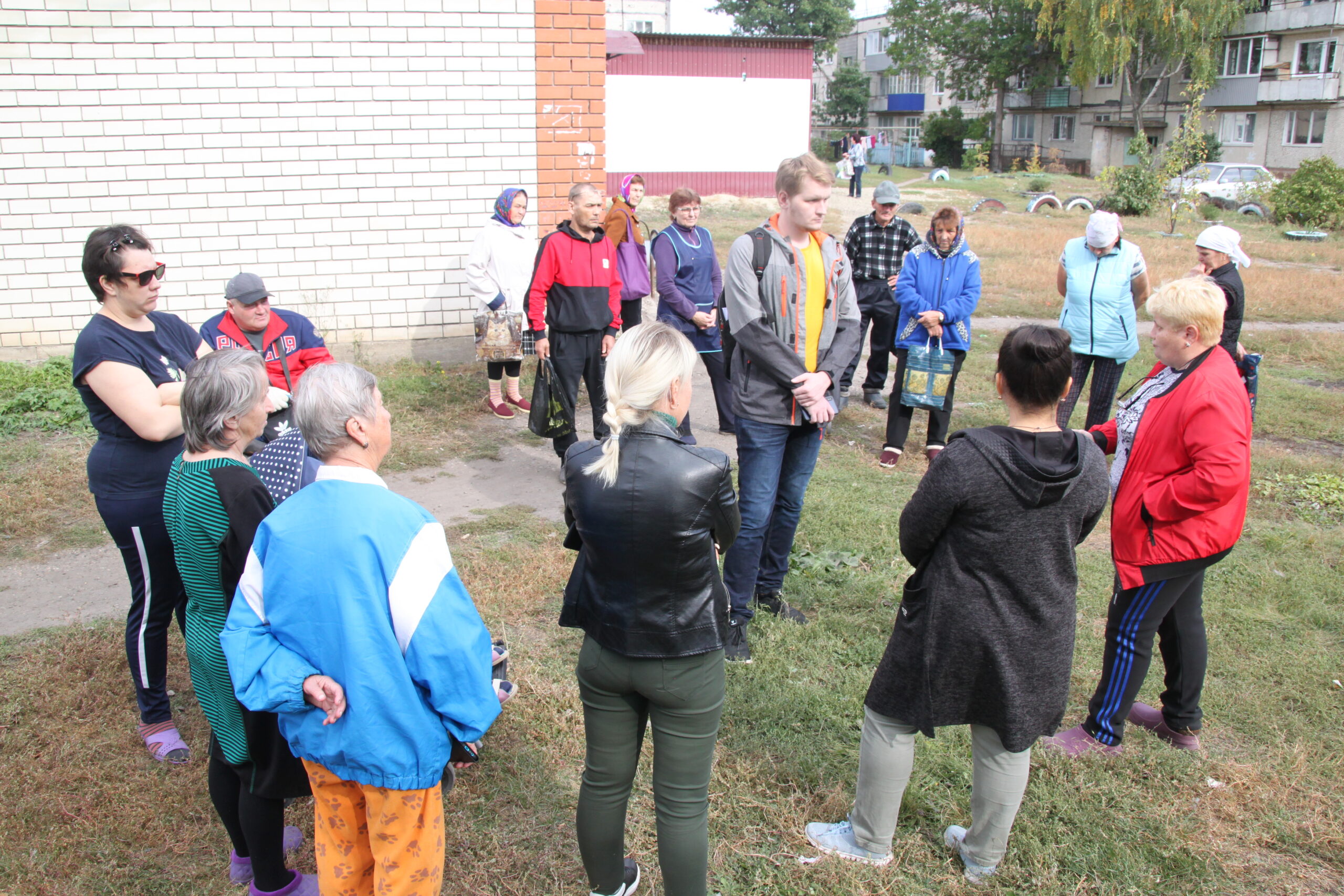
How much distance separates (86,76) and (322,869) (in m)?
8.04

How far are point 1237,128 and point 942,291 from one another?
4549 cm

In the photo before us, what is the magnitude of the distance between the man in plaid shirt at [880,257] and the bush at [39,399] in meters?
6.23

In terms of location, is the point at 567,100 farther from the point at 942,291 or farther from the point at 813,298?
the point at 813,298

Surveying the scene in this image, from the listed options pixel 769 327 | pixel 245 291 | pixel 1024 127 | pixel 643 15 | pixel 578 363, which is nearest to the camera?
pixel 245 291

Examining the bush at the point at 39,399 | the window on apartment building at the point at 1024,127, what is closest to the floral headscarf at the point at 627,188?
the bush at the point at 39,399

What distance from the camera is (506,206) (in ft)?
24.4

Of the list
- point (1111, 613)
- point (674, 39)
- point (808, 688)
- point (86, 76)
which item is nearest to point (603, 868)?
point (808, 688)

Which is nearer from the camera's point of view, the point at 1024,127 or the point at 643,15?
the point at 1024,127

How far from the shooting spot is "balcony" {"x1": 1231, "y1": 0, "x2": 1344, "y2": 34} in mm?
37656

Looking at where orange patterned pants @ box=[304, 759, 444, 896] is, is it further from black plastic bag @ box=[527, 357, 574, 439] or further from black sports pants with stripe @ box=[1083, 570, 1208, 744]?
black plastic bag @ box=[527, 357, 574, 439]

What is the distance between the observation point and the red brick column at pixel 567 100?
852cm

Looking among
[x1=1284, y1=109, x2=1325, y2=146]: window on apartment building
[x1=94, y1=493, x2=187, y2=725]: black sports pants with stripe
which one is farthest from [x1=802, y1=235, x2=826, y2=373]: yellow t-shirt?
[x1=1284, y1=109, x2=1325, y2=146]: window on apartment building

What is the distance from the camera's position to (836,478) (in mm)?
6645

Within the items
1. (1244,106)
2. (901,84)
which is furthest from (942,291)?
(901,84)
